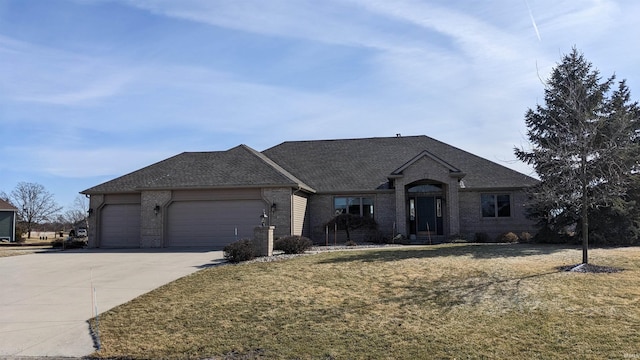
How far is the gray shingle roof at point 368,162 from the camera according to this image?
27.2 metres

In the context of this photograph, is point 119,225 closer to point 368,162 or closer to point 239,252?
point 239,252

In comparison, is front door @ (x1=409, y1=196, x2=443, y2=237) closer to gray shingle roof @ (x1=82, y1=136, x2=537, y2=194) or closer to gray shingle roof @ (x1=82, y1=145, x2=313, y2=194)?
gray shingle roof @ (x1=82, y1=136, x2=537, y2=194)

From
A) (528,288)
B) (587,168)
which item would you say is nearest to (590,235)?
(587,168)

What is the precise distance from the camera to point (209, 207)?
966 inches

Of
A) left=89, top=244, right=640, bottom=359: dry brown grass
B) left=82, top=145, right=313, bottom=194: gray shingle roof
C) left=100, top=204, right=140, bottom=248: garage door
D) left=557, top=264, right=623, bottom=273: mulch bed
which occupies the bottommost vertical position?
left=89, top=244, right=640, bottom=359: dry brown grass

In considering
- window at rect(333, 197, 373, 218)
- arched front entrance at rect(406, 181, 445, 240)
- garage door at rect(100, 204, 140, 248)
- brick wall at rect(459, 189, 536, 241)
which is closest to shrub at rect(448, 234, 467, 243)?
brick wall at rect(459, 189, 536, 241)

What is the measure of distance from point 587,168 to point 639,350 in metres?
8.23

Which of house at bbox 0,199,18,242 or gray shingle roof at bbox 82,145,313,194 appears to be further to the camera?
house at bbox 0,199,18,242

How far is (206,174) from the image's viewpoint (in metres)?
25.4

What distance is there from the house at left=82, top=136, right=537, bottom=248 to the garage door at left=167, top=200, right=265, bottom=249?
5 cm

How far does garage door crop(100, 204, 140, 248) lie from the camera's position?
2595cm

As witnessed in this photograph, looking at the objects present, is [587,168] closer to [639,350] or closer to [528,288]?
[528,288]

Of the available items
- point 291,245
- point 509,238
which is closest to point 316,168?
point 509,238

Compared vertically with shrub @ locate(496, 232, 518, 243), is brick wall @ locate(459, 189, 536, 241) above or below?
above
